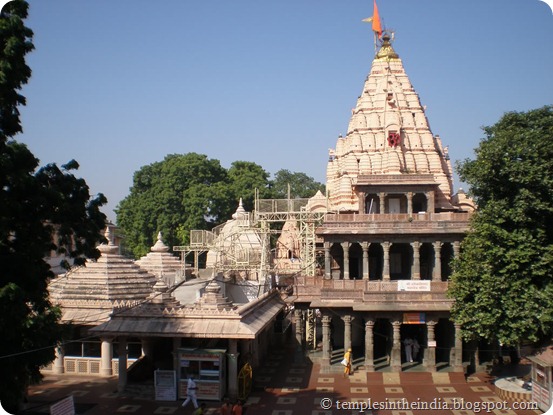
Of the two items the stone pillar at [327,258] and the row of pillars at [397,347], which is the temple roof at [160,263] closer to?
the stone pillar at [327,258]

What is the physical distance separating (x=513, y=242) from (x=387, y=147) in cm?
1665

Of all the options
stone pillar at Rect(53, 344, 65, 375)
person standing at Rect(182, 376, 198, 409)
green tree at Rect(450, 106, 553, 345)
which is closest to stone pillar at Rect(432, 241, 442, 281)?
green tree at Rect(450, 106, 553, 345)

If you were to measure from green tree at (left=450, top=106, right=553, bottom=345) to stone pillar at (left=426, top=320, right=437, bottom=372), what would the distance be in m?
3.90

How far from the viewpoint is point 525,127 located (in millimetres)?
23594

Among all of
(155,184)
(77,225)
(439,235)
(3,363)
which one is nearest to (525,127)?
(439,235)

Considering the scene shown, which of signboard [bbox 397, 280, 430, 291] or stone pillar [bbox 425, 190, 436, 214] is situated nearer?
signboard [bbox 397, 280, 430, 291]

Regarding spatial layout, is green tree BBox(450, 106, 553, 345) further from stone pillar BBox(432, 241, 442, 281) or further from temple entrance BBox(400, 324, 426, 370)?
stone pillar BBox(432, 241, 442, 281)

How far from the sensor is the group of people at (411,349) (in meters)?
29.0

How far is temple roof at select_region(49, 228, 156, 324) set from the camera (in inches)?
1085

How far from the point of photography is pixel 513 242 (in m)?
21.9

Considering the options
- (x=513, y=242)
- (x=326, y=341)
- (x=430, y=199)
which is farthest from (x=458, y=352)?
(x=430, y=199)

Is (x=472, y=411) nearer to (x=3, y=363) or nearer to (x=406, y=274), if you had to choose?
(x=406, y=274)

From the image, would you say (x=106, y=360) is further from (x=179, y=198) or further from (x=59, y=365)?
(x=179, y=198)

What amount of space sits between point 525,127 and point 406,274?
13213 millimetres
